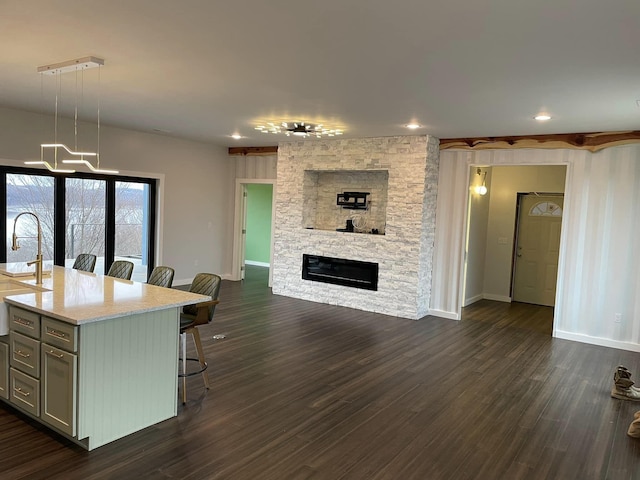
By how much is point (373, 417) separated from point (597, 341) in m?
4.12

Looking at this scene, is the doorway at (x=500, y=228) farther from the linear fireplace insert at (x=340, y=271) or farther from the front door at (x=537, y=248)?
the linear fireplace insert at (x=340, y=271)

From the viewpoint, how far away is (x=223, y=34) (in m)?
3.09

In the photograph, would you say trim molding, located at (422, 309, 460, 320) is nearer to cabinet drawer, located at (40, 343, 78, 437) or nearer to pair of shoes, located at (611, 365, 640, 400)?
pair of shoes, located at (611, 365, 640, 400)

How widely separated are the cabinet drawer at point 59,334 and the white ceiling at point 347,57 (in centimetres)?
194

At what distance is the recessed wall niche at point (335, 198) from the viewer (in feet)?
26.2

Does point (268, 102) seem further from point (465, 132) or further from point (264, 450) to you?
point (264, 450)

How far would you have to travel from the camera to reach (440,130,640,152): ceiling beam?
6.00 metres

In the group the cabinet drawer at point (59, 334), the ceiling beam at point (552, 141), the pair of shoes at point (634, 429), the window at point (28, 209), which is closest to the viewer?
the cabinet drawer at point (59, 334)

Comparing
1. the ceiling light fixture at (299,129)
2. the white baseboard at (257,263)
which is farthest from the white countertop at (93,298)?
the white baseboard at (257,263)

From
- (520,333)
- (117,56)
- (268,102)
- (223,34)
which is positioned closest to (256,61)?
(223,34)

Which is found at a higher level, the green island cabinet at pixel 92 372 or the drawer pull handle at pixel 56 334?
the drawer pull handle at pixel 56 334

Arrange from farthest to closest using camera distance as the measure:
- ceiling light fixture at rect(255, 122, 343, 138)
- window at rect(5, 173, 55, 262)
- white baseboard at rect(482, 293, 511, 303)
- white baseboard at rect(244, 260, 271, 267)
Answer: white baseboard at rect(244, 260, 271, 267) → white baseboard at rect(482, 293, 511, 303) → window at rect(5, 173, 55, 262) → ceiling light fixture at rect(255, 122, 343, 138)

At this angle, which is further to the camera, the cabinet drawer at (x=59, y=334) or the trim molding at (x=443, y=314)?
the trim molding at (x=443, y=314)

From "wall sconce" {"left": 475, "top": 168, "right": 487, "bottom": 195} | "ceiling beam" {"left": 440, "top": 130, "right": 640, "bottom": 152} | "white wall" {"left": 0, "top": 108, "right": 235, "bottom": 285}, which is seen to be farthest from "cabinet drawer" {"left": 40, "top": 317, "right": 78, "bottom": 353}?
"wall sconce" {"left": 475, "top": 168, "right": 487, "bottom": 195}
